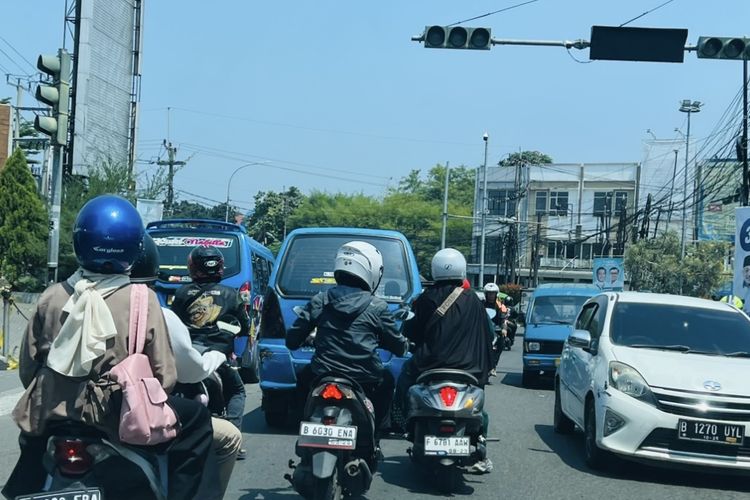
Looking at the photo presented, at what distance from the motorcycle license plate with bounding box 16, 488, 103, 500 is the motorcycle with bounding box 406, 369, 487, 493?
3650 mm

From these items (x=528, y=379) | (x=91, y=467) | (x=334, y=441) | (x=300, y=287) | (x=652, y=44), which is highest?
(x=652, y=44)

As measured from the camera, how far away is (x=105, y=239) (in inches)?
132

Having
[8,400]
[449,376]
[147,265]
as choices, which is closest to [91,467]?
[147,265]

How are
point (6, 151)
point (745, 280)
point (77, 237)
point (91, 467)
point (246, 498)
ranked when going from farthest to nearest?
point (6, 151)
point (745, 280)
point (246, 498)
point (77, 237)
point (91, 467)

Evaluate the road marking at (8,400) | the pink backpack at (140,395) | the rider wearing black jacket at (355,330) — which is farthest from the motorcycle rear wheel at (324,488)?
the road marking at (8,400)

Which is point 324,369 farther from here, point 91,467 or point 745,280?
point 745,280

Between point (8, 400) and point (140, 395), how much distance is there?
8.45 meters

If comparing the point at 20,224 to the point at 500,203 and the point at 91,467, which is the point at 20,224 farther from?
the point at 500,203

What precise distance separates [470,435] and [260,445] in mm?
2575

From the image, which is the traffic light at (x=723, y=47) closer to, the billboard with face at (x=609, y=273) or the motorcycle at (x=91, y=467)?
the motorcycle at (x=91, y=467)

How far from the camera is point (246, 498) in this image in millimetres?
6469

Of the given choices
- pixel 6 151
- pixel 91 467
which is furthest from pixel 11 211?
pixel 91 467

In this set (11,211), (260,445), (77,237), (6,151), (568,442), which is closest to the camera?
(77,237)

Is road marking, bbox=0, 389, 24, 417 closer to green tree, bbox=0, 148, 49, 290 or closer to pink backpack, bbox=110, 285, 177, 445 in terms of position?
pink backpack, bbox=110, 285, 177, 445
